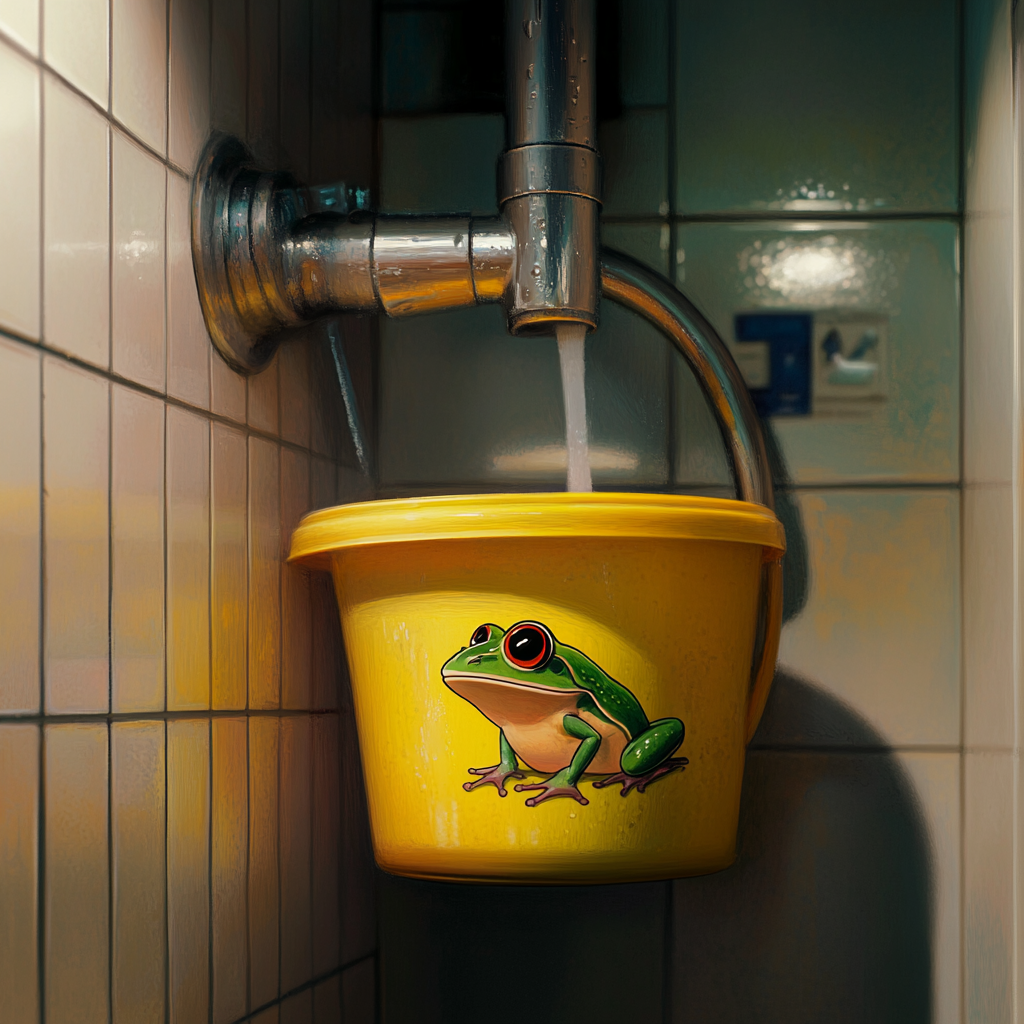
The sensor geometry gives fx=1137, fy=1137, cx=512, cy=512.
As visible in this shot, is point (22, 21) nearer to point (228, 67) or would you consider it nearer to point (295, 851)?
point (228, 67)

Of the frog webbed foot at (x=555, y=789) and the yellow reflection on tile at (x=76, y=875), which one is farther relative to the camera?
the frog webbed foot at (x=555, y=789)

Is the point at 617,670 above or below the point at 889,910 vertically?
above

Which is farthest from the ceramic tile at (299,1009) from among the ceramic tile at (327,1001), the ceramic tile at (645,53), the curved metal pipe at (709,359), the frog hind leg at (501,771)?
the ceramic tile at (645,53)

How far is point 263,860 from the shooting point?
737 millimetres

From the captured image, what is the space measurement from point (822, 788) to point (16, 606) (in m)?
0.68

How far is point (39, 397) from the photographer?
0.50m

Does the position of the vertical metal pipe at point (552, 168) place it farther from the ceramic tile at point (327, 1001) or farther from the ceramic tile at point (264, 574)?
the ceramic tile at point (327, 1001)

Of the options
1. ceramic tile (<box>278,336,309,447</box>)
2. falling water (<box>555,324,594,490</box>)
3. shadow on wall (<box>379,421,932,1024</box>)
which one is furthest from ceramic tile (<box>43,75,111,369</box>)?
shadow on wall (<box>379,421,932,1024</box>)

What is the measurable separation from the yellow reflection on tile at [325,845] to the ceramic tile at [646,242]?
457mm

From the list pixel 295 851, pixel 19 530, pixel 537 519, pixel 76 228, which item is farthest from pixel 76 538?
pixel 295 851

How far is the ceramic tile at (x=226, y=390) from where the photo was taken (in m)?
0.69

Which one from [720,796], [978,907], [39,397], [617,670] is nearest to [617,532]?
[617,670]

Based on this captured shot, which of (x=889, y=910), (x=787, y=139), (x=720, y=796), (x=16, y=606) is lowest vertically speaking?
(x=889, y=910)

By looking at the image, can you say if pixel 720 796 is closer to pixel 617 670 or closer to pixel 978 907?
pixel 617 670
